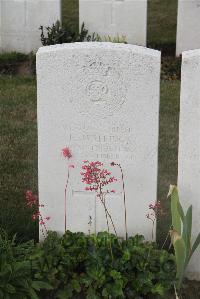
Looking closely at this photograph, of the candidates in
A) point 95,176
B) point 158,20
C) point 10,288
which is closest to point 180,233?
point 95,176

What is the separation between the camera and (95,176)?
4.41 meters

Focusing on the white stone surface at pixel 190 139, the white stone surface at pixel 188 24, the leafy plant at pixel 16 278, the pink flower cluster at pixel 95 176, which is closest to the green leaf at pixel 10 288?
the leafy plant at pixel 16 278

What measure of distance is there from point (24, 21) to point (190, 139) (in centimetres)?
576

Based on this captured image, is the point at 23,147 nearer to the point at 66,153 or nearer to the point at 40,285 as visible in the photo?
the point at 66,153

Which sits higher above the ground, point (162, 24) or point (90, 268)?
point (162, 24)

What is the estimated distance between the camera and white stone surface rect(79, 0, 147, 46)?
967 centimetres

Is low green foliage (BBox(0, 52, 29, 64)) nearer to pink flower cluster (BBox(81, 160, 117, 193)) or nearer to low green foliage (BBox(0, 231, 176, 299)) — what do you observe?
pink flower cluster (BBox(81, 160, 117, 193))

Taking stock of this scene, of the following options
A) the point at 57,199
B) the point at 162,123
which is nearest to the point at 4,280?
the point at 57,199

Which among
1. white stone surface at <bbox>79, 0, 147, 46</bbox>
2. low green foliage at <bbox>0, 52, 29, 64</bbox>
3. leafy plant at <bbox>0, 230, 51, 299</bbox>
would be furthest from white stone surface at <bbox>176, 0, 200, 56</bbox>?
leafy plant at <bbox>0, 230, 51, 299</bbox>

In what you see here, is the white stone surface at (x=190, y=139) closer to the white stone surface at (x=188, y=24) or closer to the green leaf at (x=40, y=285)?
the green leaf at (x=40, y=285)

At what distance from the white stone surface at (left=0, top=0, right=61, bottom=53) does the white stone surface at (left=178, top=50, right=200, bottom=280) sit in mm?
5431

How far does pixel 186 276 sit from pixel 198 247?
0.77ft

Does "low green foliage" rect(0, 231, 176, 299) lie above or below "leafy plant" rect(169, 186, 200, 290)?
below

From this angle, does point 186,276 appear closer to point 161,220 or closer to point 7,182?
point 161,220
